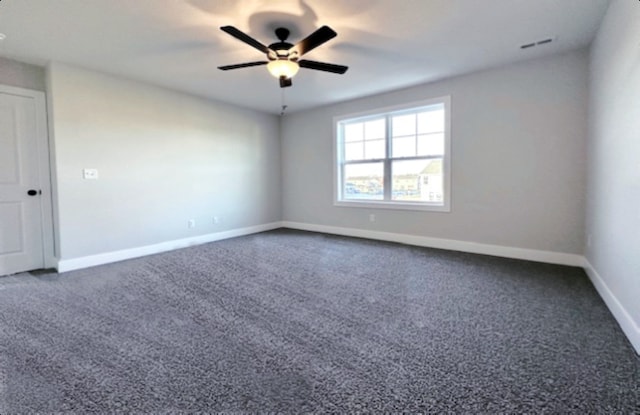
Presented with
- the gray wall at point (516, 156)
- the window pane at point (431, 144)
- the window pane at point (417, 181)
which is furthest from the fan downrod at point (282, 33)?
the window pane at point (417, 181)

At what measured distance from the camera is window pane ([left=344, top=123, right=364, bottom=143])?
5340 mm

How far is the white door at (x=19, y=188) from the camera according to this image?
3348 mm

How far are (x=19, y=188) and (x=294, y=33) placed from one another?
12.1ft

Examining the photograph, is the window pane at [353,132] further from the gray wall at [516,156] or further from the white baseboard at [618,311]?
the white baseboard at [618,311]

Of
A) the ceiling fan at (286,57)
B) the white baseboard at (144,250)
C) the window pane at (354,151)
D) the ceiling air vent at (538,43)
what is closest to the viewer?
the ceiling fan at (286,57)

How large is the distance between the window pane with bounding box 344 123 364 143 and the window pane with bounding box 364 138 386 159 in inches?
8.0

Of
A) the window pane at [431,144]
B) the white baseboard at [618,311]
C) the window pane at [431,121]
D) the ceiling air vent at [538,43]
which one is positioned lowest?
the white baseboard at [618,311]

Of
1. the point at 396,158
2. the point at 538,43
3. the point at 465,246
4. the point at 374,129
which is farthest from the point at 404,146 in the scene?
the point at 538,43

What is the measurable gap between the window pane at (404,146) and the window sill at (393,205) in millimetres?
819

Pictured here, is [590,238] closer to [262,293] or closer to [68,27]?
[262,293]

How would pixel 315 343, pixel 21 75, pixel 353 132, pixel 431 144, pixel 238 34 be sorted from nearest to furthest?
1. pixel 315 343
2. pixel 238 34
3. pixel 21 75
4. pixel 431 144
5. pixel 353 132

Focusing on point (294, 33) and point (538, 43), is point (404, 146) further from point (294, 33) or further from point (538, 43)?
point (294, 33)

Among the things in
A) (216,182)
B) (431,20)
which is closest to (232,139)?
(216,182)

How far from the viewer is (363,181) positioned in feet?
17.5
